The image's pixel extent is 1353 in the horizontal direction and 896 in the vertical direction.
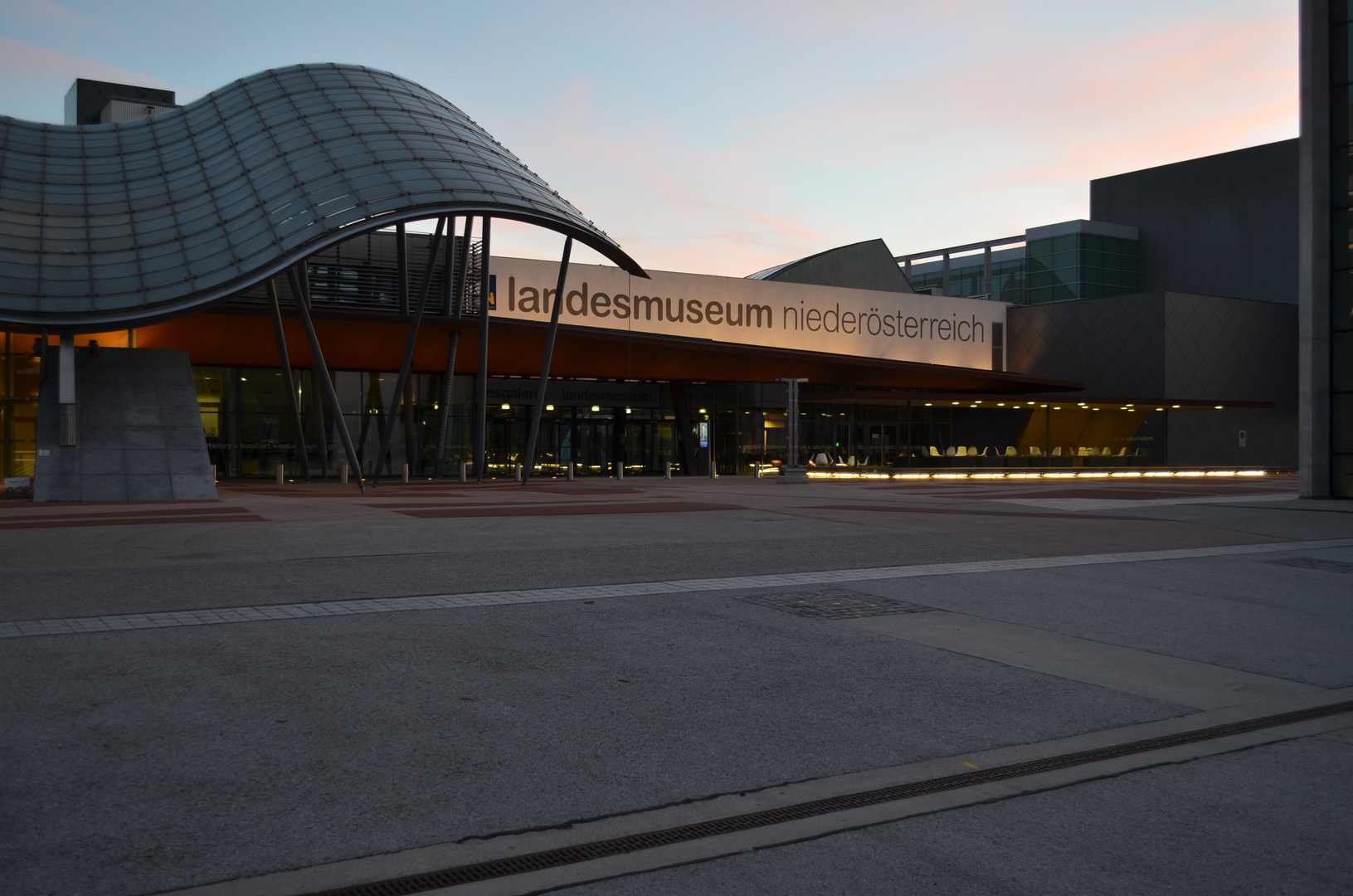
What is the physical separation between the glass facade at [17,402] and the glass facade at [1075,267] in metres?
65.8

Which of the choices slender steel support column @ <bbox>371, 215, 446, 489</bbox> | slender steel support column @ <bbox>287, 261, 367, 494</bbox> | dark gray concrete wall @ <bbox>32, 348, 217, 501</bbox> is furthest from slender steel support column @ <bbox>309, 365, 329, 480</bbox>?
dark gray concrete wall @ <bbox>32, 348, 217, 501</bbox>

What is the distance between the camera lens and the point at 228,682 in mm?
6699

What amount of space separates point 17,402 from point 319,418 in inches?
372

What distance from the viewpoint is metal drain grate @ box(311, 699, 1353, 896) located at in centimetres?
392

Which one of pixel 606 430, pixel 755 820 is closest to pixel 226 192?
pixel 606 430

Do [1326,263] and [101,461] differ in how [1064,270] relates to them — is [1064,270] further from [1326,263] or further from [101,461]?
[101,461]

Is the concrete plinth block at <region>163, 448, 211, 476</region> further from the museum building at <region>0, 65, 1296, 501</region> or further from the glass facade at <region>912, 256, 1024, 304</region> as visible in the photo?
the glass facade at <region>912, 256, 1024, 304</region>

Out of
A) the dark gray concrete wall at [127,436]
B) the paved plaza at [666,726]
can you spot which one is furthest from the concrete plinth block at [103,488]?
A: the paved plaza at [666,726]

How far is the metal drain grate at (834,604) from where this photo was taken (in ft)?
32.1

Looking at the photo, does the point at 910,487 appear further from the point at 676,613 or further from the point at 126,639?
the point at 126,639

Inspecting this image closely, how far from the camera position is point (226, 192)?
106 feet

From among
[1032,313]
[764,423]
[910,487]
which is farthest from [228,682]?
[1032,313]

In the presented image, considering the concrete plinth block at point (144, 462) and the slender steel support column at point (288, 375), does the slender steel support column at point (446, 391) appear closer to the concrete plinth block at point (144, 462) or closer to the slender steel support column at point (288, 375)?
the slender steel support column at point (288, 375)

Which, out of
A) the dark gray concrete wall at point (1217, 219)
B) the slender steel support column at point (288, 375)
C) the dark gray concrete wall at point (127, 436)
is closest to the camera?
the dark gray concrete wall at point (127, 436)
